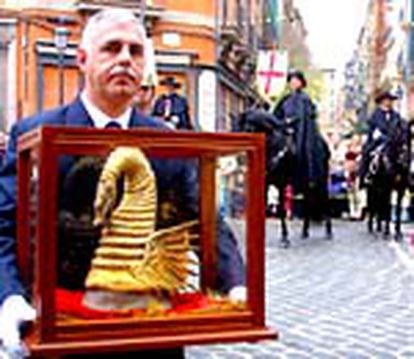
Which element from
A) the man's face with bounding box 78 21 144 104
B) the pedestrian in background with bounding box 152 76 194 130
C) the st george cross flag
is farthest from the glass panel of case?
the st george cross flag

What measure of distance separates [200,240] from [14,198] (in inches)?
16.9

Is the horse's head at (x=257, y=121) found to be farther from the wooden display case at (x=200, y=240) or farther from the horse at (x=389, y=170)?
the wooden display case at (x=200, y=240)

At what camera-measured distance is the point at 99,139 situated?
2.59 meters

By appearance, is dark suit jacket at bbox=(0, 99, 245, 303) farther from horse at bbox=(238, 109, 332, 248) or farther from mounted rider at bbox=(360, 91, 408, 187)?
mounted rider at bbox=(360, 91, 408, 187)

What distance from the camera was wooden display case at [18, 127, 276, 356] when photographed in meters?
2.54

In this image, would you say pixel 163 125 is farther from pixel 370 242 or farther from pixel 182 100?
pixel 182 100

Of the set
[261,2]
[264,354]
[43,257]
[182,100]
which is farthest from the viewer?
[261,2]

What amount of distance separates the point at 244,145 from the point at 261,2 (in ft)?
147

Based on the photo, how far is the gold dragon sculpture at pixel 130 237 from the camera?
2.61 meters

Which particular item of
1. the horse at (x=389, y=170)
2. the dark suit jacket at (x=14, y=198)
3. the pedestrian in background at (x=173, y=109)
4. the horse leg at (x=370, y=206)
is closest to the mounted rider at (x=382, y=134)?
the horse at (x=389, y=170)

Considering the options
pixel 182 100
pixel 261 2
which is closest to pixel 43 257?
pixel 182 100

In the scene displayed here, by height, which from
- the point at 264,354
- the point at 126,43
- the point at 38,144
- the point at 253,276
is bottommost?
the point at 264,354

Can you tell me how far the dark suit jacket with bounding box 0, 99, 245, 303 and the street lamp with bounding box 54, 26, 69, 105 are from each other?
2210 centimetres

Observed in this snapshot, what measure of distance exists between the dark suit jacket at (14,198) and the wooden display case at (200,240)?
23 millimetres
